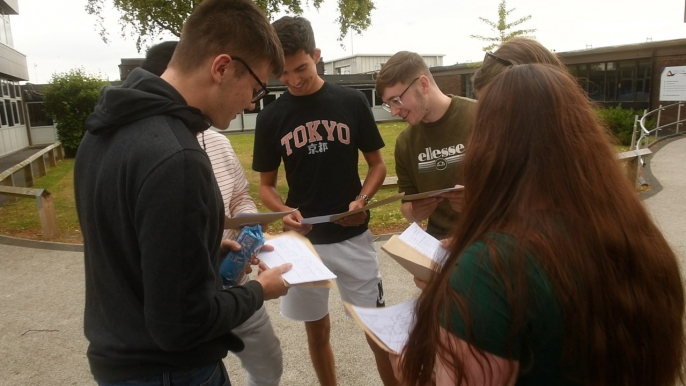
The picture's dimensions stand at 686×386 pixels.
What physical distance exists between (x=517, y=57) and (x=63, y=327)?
14.3ft

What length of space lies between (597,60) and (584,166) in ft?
81.8

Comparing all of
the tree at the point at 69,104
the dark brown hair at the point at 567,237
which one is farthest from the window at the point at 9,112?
the dark brown hair at the point at 567,237

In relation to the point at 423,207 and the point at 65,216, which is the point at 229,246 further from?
the point at 65,216

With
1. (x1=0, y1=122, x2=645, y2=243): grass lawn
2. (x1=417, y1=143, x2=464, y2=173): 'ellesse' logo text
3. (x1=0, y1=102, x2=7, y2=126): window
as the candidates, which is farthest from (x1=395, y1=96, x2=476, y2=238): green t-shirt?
(x1=0, y1=102, x2=7, y2=126): window

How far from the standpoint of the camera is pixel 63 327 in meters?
4.52

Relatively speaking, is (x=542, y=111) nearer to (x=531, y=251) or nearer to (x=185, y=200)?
(x=531, y=251)

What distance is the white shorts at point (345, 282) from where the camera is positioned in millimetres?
3160

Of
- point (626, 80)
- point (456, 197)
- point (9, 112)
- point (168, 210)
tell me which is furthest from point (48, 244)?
point (626, 80)

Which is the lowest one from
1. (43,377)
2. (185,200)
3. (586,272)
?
(43,377)

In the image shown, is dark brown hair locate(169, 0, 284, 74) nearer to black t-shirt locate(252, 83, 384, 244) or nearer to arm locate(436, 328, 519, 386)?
arm locate(436, 328, 519, 386)

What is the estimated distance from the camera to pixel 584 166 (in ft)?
3.72

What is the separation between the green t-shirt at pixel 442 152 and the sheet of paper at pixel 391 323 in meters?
1.35

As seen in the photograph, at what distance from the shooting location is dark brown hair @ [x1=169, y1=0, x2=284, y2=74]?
1.58 m

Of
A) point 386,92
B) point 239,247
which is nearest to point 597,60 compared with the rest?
point 386,92
